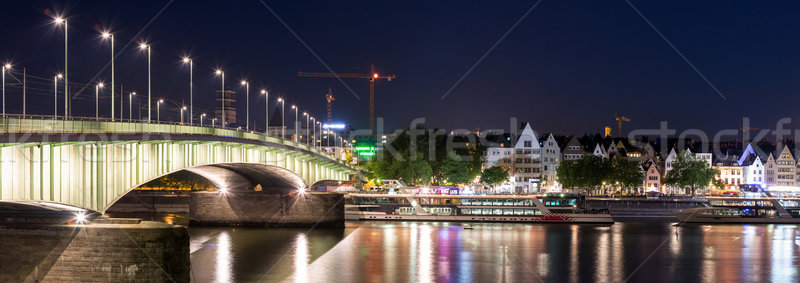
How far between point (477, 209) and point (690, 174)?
156 ft

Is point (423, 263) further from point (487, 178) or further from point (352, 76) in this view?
point (352, 76)

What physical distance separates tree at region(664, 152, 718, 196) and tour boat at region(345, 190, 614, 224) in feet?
135

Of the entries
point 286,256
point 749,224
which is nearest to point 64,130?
point 286,256

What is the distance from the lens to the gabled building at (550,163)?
11431 cm

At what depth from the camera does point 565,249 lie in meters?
47.6

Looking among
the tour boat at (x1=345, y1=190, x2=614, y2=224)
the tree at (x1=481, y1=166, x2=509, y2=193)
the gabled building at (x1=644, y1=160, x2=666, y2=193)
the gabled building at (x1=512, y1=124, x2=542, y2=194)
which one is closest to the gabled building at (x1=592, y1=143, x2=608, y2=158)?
the gabled building at (x1=644, y1=160, x2=666, y2=193)

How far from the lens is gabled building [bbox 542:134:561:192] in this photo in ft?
375

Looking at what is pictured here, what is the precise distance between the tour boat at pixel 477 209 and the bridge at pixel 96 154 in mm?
23320

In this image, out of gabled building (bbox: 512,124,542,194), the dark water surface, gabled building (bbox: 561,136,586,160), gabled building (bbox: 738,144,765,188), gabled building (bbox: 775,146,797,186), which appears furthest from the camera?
gabled building (bbox: 738,144,765,188)

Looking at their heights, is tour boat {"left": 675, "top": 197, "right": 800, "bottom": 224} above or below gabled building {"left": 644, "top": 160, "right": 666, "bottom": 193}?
below

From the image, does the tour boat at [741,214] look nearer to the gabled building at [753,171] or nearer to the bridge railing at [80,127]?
the bridge railing at [80,127]

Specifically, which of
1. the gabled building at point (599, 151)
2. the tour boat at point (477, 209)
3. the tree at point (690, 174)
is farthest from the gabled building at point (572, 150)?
the tour boat at point (477, 209)

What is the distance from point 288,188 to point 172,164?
24.9 metres

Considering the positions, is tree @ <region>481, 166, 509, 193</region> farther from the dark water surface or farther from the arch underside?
the arch underside
